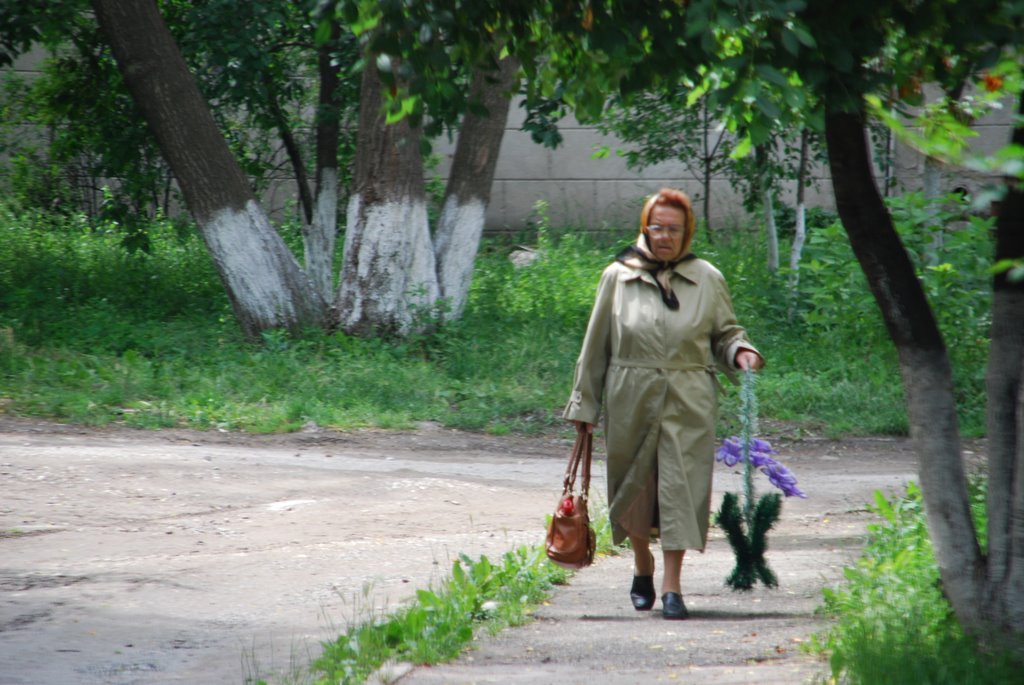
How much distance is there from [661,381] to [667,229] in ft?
2.18

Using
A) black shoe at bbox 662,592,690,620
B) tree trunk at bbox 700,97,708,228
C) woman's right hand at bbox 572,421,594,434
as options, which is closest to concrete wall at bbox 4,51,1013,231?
tree trunk at bbox 700,97,708,228

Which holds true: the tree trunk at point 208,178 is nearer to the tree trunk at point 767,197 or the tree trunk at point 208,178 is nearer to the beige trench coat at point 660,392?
the tree trunk at point 767,197

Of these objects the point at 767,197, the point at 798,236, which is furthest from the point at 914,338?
the point at 767,197

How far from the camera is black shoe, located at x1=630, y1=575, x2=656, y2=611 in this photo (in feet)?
17.6

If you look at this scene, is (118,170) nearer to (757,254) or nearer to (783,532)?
(757,254)

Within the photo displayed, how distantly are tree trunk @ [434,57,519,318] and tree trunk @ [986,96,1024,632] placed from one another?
903cm

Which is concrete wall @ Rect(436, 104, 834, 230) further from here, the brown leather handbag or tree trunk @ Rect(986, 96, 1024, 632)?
tree trunk @ Rect(986, 96, 1024, 632)

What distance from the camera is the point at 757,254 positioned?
50.9ft

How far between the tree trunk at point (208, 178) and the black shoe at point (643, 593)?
7.57m

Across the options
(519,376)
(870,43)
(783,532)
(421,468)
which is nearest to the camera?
(870,43)

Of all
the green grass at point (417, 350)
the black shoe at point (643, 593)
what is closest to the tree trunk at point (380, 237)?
the green grass at point (417, 350)

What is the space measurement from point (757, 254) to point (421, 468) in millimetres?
7683

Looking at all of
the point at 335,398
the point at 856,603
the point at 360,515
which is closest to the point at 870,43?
the point at 856,603

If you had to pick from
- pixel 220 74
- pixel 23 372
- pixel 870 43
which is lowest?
pixel 23 372
